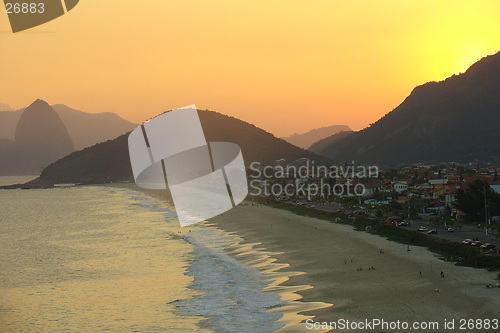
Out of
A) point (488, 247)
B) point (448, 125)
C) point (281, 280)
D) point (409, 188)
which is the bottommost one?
point (409, 188)

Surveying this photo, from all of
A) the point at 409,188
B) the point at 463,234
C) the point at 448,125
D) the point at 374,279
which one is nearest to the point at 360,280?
the point at 374,279

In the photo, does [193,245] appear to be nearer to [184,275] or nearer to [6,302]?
[184,275]

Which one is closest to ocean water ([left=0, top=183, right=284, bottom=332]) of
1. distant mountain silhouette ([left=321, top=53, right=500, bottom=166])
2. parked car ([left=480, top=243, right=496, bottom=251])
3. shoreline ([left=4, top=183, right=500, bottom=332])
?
shoreline ([left=4, top=183, right=500, bottom=332])

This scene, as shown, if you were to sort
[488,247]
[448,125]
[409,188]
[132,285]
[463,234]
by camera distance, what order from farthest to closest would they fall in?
[448,125]
[409,188]
[463,234]
[488,247]
[132,285]

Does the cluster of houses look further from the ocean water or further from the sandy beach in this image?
the ocean water

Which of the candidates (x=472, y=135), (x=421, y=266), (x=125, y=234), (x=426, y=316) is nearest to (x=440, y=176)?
(x=125, y=234)

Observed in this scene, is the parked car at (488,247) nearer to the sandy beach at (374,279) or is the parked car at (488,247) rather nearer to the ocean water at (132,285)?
the sandy beach at (374,279)

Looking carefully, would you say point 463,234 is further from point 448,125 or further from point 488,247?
point 448,125
